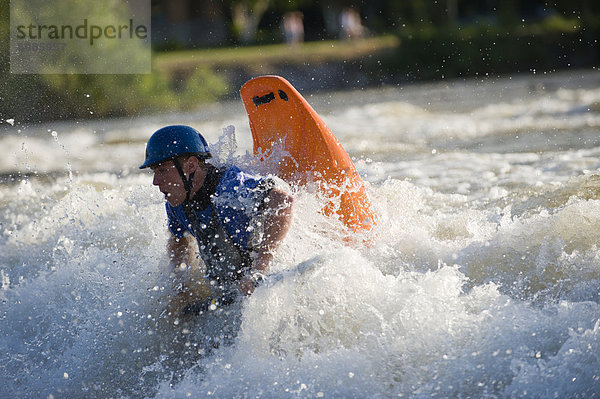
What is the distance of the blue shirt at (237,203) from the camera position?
3.60 metres

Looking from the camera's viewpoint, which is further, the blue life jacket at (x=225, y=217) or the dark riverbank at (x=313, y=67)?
the dark riverbank at (x=313, y=67)

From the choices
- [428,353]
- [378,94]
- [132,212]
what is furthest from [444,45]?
[428,353]

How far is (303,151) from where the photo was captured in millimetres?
4359

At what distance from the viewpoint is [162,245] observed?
4.66 meters

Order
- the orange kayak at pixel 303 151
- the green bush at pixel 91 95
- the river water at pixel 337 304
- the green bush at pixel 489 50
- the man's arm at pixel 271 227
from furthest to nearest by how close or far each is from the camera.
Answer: the green bush at pixel 489 50
the green bush at pixel 91 95
the orange kayak at pixel 303 151
the man's arm at pixel 271 227
the river water at pixel 337 304

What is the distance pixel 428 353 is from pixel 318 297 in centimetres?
65

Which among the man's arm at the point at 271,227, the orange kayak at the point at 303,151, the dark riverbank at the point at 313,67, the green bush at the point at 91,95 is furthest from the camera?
the dark riverbank at the point at 313,67

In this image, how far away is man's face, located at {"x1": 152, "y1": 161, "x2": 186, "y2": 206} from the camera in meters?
3.63

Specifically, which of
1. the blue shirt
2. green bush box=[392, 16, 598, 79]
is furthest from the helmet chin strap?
green bush box=[392, 16, 598, 79]

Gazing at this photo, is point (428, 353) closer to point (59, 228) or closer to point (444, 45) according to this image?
point (59, 228)

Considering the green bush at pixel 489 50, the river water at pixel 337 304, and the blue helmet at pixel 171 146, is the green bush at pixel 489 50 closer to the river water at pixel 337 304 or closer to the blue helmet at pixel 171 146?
the river water at pixel 337 304

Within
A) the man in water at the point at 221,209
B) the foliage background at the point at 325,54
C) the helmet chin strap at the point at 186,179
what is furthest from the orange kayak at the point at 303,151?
the foliage background at the point at 325,54

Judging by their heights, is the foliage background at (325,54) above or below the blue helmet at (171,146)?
above

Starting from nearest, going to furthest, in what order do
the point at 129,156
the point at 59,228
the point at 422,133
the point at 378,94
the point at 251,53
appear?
the point at 59,228 → the point at 129,156 → the point at 422,133 → the point at 378,94 → the point at 251,53
